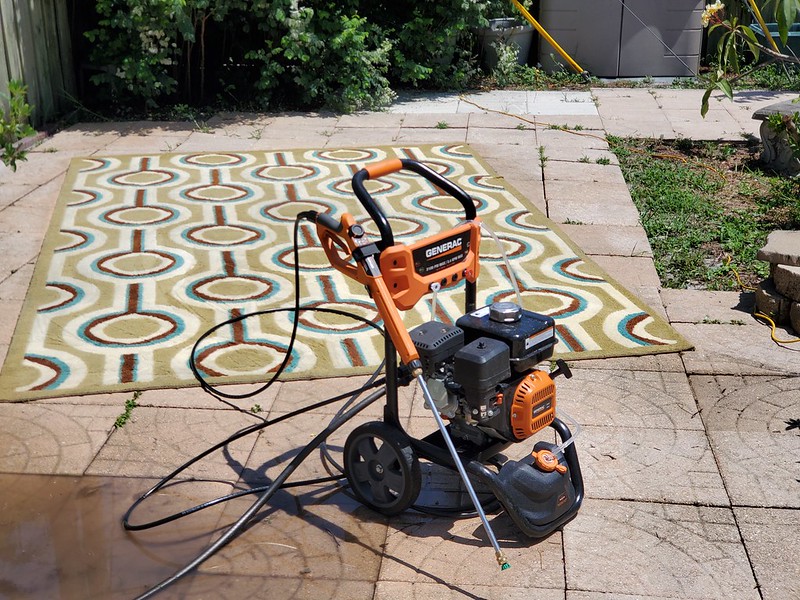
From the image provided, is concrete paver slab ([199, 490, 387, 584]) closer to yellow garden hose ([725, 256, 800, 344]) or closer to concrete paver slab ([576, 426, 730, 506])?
concrete paver slab ([576, 426, 730, 506])

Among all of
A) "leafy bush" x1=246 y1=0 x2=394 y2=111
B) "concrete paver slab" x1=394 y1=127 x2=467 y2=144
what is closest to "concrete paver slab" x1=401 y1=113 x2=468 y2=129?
"concrete paver slab" x1=394 y1=127 x2=467 y2=144

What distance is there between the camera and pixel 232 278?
5.15 meters

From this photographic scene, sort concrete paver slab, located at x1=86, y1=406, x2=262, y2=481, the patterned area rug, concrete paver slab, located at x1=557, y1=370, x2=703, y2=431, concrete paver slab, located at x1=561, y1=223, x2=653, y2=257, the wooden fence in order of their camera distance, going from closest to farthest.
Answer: concrete paver slab, located at x1=86, y1=406, x2=262, y2=481
concrete paver slab, located at x1=557, y1=370, x2=703, y2=431
the patterned area rug
concrete paver slab, located at x1=561, y1=223, x2=653, y2=257
the wooden fence

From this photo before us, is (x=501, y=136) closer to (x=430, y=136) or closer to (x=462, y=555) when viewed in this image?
(x=430, y=136)

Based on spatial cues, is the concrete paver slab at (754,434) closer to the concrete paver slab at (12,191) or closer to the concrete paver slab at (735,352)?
the concrete paver slab at (735,352)

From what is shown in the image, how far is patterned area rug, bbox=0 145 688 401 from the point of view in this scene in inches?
166

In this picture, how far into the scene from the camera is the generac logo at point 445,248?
277 centimetres

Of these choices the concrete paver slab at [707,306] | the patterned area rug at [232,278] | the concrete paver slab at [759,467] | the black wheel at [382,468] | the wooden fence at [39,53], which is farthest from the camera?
the wooden fence at [39,53]

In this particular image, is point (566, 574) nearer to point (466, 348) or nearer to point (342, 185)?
point (466, 348)

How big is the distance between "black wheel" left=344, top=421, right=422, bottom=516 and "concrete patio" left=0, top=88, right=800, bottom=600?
69 millimetres

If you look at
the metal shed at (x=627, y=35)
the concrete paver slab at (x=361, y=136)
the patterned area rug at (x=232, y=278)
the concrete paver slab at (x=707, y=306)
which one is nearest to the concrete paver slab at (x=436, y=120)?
the concrete paver slab at (x=361, y=136)

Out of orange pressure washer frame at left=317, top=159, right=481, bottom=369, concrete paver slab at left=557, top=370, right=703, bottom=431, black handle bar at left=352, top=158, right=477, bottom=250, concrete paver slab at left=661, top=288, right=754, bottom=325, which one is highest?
black handle bar at left=352, top=158, right=477, bottom=250

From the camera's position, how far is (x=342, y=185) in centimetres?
677

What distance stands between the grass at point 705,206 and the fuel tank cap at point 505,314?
2.46 metres
